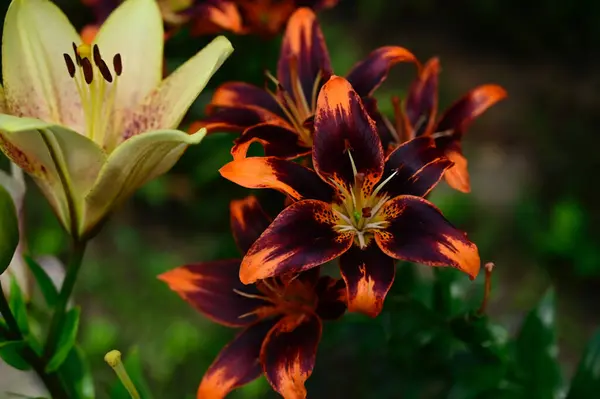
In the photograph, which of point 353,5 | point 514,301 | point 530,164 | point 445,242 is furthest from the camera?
point 353,5

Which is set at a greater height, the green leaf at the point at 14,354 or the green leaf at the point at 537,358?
the green leaf at the point at 14,354

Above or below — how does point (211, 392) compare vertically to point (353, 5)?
above

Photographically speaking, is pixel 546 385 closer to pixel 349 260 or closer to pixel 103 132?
pixel 349 260

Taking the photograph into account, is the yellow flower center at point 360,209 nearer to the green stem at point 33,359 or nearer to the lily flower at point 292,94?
the lily flower at point 292,94

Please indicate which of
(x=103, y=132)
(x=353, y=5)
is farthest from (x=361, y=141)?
(x=353, y=5)

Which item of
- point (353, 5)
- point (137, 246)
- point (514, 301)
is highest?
point (353, 5)

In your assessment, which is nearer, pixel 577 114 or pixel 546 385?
pixel 546 385


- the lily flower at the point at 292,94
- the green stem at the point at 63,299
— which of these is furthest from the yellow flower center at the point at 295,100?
the green stem at the point at 63,299
